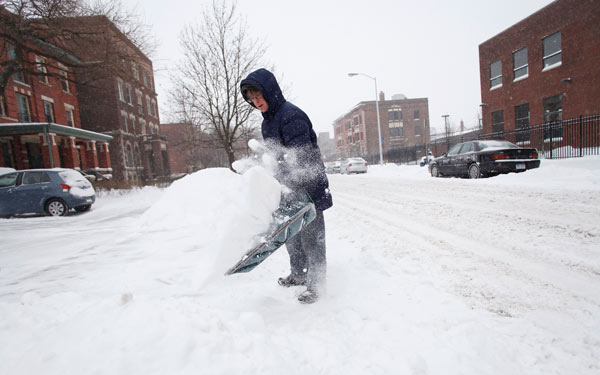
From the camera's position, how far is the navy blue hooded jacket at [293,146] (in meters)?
2.21

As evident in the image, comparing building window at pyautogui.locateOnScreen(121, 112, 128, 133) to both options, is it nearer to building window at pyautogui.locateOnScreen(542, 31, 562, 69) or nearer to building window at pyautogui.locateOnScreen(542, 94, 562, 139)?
building window at pyautogui.locateOnScreen(542, 94, 562, 139)

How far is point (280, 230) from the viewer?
2.06 metres

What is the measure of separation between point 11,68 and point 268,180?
17499 millimetres

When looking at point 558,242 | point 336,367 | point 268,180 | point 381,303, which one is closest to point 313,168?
point 268,180

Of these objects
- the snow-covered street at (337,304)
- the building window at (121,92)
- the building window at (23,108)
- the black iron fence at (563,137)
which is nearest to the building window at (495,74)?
the black iron fence at (563,137)

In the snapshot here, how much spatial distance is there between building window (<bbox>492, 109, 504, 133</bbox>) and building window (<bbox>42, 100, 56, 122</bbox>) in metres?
32.3

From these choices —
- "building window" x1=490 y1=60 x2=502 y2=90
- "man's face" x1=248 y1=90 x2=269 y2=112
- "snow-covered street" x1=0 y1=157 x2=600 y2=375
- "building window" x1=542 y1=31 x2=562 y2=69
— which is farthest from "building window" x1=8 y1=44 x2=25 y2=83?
"building window" x1=542 y1=31 x2=562 y2=69

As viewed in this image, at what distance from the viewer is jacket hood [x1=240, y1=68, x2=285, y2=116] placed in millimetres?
2256

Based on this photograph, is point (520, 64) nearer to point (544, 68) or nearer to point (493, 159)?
point (544, 68)

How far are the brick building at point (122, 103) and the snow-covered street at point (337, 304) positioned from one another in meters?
12.5

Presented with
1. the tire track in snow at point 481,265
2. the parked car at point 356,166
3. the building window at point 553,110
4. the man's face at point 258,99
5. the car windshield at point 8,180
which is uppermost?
the building window at point 553,110

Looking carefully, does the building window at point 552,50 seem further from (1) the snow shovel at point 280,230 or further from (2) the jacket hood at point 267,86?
(1) the snow shovel at point 280,230

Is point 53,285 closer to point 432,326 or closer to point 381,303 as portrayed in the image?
point 381,303

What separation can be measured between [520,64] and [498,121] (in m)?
3.71
